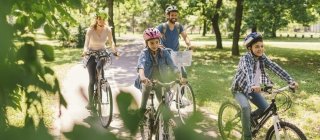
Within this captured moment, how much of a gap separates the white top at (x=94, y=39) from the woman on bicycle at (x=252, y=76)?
271cm

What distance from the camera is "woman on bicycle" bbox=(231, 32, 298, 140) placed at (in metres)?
5.46

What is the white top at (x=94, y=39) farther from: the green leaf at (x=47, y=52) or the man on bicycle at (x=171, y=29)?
the green leaf at (x=47, y=52)

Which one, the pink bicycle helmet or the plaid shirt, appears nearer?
the plaid shirt

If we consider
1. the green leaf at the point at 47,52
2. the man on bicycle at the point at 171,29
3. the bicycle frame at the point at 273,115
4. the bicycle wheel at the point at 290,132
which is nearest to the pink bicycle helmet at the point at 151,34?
the bicycle frame at the point at 273,115

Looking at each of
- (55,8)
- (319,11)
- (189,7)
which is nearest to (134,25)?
(189,7)

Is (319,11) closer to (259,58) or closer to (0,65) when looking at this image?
(259,58)

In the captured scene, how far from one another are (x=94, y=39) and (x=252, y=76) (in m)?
3.09

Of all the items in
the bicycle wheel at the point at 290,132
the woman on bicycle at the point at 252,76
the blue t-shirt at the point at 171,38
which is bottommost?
the bicycle wheel at the point at 290,132

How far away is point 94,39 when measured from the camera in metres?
7.58

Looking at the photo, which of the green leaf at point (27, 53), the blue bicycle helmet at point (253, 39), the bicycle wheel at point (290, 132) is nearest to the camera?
the green leaf at point (27, 53)

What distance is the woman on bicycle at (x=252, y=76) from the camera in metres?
5.46

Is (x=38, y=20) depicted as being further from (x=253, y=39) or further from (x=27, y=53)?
(x=253, y=39)

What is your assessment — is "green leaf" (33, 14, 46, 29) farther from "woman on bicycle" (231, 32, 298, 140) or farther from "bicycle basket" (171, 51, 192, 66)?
"bicycle basket" (171, 51, 192, 66)

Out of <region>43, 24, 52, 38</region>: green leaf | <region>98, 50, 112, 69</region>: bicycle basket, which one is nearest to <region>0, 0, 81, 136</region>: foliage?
<region>43, 24, 52, 38</region>: green leaf
